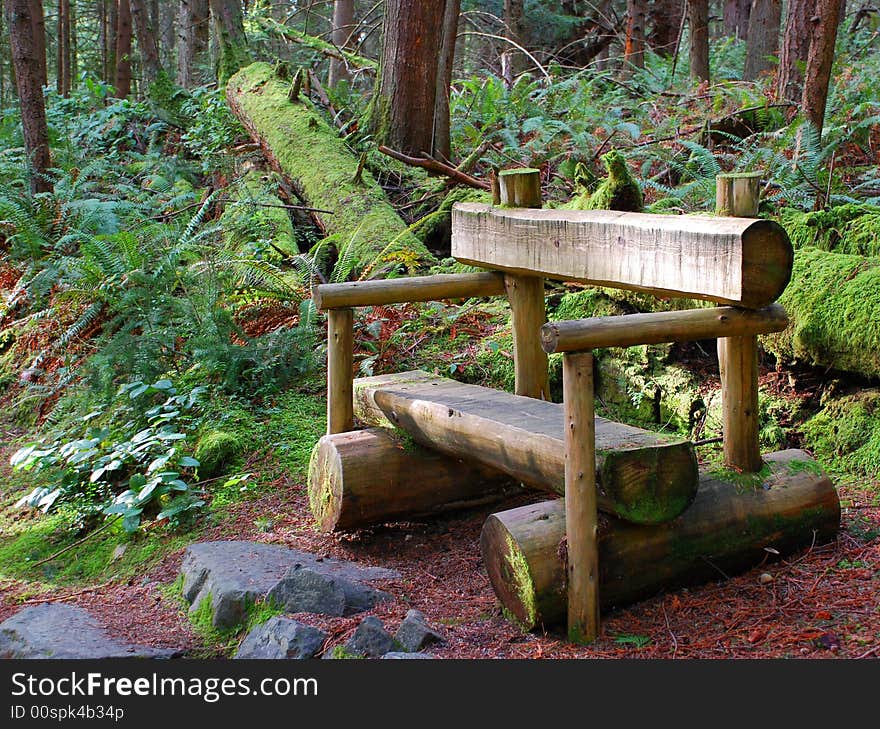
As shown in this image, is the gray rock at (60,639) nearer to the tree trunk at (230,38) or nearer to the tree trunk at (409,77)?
the tree trunk at (409,77)

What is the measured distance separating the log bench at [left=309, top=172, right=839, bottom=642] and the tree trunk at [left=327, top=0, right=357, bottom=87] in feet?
30.7

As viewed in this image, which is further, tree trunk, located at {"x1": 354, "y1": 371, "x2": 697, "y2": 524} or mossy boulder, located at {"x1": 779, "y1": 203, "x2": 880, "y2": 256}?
mossy boulder, located at {"x1": 779, "y1": 203, "x2": 880, "y2": 256}

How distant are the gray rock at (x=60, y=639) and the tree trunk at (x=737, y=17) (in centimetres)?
1770

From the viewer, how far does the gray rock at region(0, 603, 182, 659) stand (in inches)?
141

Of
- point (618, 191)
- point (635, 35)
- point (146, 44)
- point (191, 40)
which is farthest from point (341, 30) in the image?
point (618, 191)

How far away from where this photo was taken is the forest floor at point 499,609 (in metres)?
3.30

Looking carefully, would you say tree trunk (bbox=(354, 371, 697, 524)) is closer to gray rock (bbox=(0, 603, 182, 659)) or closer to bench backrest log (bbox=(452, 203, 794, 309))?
bench backrest log (bbox=(452, 203, 794, 309))

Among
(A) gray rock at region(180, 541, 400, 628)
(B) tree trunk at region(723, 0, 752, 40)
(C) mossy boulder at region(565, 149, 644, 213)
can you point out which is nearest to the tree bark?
(C) mossy boulder at region(565, 149, 644, 213)

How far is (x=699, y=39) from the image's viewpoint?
12.1 metres

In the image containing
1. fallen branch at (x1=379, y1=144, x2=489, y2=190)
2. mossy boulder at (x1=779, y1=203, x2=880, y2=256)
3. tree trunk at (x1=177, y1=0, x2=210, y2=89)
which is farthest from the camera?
tree trunk at (x1=177, y1=0, x2=210, y2=89)

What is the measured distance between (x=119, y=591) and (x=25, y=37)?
25.6 feet

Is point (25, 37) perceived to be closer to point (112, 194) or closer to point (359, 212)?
point (112, 194)

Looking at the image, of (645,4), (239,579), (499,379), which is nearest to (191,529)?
(239,579)

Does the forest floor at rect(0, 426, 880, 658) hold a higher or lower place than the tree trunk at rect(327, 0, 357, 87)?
lower
